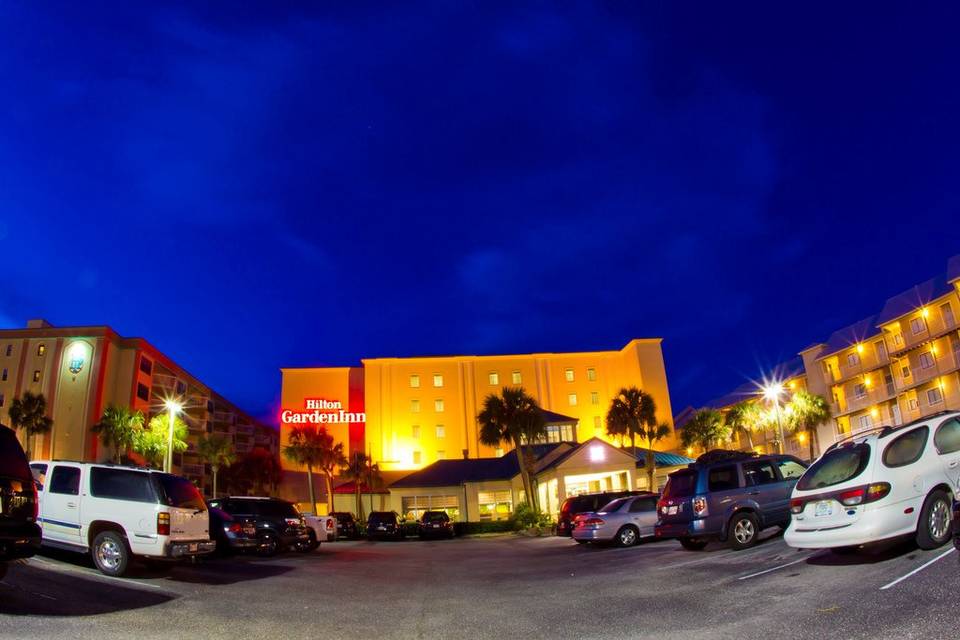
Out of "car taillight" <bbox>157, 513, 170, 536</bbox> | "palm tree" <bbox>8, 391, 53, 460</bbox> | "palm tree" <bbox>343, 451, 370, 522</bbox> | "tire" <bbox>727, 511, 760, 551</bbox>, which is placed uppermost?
"palm tree" <bbox>8, 391, 53, 460</bbox>

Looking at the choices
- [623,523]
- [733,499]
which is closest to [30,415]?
[623,523]

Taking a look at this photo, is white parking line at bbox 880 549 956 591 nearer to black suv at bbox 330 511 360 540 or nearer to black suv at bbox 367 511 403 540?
black suv at bbox 367 511 403 540

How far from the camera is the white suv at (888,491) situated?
28.4ft

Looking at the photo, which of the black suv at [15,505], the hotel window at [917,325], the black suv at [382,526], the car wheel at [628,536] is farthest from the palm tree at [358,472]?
the black suv at [15,505]

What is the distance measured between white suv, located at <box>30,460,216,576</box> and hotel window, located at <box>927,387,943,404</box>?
58214 millimetres

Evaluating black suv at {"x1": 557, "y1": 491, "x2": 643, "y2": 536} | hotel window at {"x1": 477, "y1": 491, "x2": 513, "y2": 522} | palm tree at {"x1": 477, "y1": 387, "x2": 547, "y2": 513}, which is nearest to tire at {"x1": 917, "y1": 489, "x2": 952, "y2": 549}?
black suv at {"x1": 557, "y1": 491, "x2": 643, "y2": 536}

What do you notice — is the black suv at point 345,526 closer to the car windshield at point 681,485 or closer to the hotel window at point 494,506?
the hotel window at point 494,506

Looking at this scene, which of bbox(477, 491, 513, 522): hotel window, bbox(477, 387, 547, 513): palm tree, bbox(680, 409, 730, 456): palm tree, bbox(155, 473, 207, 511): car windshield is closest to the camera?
bbox(155, 473, 207, 511): car windshield

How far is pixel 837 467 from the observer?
967cm

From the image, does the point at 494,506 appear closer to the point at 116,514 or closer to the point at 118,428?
the point at 118,428

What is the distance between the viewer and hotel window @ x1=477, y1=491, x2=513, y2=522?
4931cm

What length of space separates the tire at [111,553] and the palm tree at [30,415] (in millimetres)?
52917

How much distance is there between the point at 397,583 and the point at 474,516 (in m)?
37.1

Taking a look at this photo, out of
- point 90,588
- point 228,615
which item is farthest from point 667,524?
point 90,588
